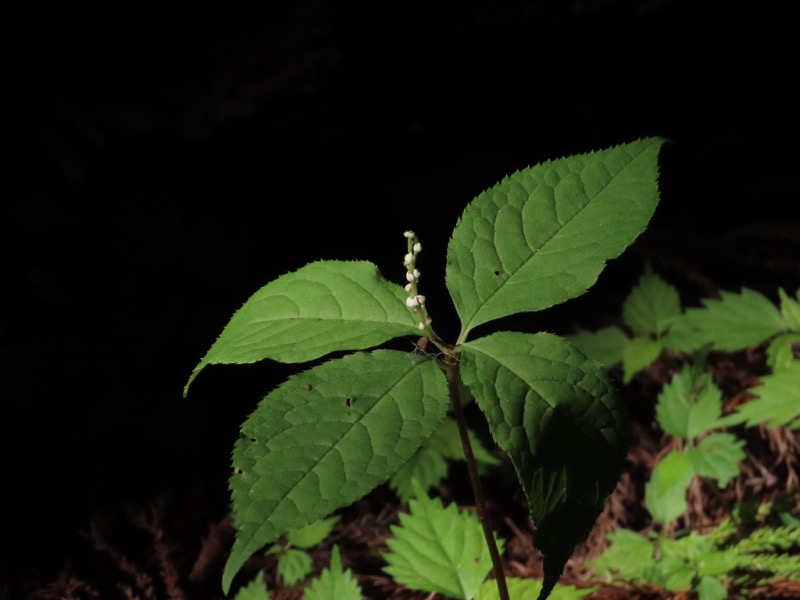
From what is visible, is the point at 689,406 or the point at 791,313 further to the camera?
the point at 791,313

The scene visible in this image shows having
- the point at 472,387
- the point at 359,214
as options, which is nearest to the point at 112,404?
the point at 359,214

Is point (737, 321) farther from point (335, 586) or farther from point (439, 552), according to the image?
point (335, 586)

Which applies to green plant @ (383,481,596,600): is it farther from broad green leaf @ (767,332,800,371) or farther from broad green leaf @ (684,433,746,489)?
broad green leaf @ (767,332,800,371)

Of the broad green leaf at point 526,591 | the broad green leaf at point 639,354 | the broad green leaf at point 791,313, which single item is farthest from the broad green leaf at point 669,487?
the broad green leaf at point 791,313

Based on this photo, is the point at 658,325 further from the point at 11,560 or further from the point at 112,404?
the point at 11,560

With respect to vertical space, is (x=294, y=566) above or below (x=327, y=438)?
below

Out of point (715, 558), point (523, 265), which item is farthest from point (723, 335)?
point (523, 265)
